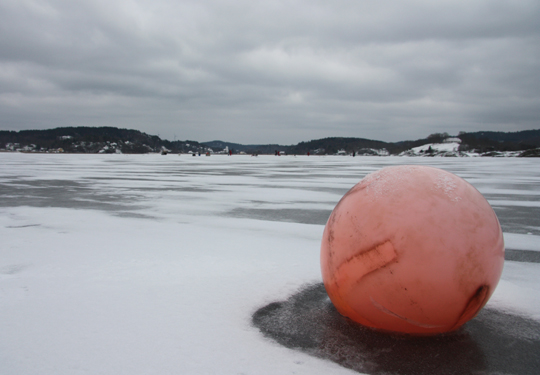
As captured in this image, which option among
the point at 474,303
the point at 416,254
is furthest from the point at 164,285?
the point at 474,303

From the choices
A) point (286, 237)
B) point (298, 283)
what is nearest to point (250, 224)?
point (286, 237)

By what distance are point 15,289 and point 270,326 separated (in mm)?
2276

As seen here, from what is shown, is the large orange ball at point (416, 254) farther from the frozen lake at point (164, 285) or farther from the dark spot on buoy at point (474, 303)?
the frozen lake at point (164, 285)

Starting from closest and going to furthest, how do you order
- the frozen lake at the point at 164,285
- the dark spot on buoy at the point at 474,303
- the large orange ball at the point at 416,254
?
the frozen lake at the point at 164,285 → the large orange ball at the point at 416,254 → the dark spot on buoy at the point at 474,303

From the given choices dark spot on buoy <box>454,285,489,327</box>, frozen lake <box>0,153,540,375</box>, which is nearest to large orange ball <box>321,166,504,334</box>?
dark spot on buoy <box>454,285,489,327</box>

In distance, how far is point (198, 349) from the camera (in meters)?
2.36

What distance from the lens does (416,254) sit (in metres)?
2.40

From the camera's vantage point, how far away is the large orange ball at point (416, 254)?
94.7 inches

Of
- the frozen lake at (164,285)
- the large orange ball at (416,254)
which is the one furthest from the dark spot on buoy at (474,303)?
the frozen lake at (164,285)

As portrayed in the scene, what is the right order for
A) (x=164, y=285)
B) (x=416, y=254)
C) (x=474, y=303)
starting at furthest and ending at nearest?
1. (x=164, y=285)
2. (x=474, y=303)
3. (x=416, y=254)

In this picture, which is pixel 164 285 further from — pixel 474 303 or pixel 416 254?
pixel 474 303

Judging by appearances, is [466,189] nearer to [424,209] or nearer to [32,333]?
[424,209]

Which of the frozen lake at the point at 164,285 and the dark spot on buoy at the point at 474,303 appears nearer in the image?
the frozen lake at the point at 164,285

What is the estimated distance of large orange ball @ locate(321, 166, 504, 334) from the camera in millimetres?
2406
